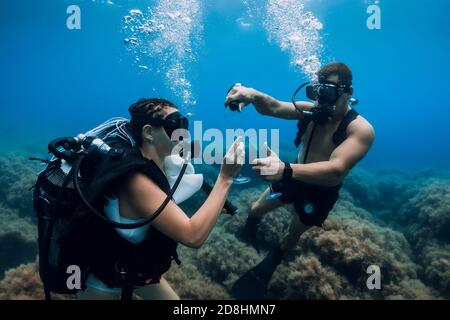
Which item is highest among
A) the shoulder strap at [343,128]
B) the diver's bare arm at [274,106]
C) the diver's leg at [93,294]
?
the diver's bare arm at [274,106]

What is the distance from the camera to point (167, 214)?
2.31 meters

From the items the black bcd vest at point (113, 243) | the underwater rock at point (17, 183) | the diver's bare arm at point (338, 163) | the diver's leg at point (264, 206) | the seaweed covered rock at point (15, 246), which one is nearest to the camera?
the black bcd vest at point (113, 243)

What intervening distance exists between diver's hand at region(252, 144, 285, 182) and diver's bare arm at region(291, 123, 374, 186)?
0.81ft

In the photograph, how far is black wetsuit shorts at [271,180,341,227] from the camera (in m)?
4.80

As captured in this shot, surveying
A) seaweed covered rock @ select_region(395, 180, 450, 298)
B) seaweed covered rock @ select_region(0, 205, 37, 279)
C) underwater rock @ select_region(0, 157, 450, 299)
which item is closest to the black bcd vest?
underwater rock @ select_region(0, 157, 450, 299)

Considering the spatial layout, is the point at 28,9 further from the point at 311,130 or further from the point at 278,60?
the point at 278,60

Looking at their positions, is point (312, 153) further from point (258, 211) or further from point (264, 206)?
point (258, 211)

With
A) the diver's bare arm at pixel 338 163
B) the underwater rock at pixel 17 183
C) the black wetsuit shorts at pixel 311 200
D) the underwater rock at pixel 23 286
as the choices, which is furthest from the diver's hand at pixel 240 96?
the underwater rock at pixel 17 183

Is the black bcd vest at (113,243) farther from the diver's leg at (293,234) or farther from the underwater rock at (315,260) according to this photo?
the underwater rock at (315,260)

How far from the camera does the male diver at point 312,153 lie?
3.21 meters

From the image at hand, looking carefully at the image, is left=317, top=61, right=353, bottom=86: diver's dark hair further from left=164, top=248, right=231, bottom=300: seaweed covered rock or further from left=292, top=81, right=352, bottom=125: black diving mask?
left=164, top=248, right=231, bottom=300: seaweed covered rock

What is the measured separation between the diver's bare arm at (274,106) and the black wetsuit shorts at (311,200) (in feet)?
3.67

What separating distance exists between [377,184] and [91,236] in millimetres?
19721

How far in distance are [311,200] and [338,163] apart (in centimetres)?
161
